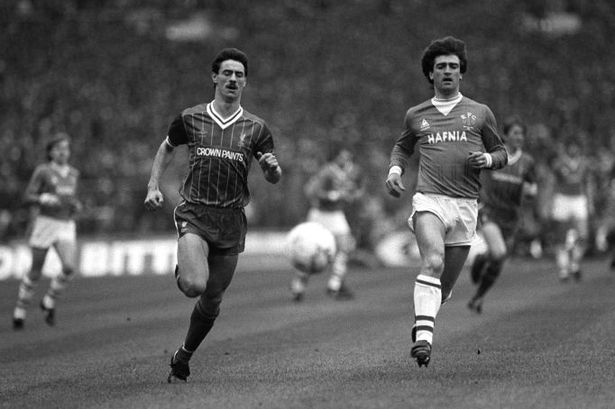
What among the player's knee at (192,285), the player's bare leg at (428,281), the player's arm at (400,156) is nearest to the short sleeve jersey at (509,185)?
the player's arm at (400,156)

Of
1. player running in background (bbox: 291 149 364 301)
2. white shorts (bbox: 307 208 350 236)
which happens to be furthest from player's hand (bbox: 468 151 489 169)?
white shorts (bbox: 307 208 350 236)

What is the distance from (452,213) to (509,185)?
6.43 meters

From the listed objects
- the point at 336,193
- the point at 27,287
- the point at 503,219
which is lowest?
the point at 27,287

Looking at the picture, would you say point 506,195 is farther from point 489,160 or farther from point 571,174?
point 571,174

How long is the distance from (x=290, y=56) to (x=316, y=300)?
2308 centimetres

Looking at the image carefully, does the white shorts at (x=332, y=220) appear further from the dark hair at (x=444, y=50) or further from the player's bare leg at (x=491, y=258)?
the dark hair at (x=444, y=50)

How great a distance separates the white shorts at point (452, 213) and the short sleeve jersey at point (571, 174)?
12795 millimetres

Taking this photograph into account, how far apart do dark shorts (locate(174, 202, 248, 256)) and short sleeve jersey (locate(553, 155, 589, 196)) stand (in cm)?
1392

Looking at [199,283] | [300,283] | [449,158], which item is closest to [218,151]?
[199,283]

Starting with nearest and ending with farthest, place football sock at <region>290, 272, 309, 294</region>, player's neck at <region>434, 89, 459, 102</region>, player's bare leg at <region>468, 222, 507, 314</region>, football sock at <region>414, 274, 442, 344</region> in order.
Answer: football sock at <region>414, 274, 442, 344</region> < player's neck at <region>434, 89, 459, 102</region> < player's bare leg at <region>468, 222, 507, 314</region> < football sock at <region>290, 272, 309, 294</region>

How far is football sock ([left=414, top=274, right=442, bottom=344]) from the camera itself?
894 cm

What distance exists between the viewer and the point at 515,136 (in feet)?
50.2

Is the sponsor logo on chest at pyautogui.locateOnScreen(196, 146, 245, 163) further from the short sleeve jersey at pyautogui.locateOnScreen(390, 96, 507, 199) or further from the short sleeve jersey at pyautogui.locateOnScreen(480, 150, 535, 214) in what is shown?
the short sleeve jersey at pyautogui.locateOnScreen(480, 150, 535, 214)

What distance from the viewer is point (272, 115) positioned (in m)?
37.1
